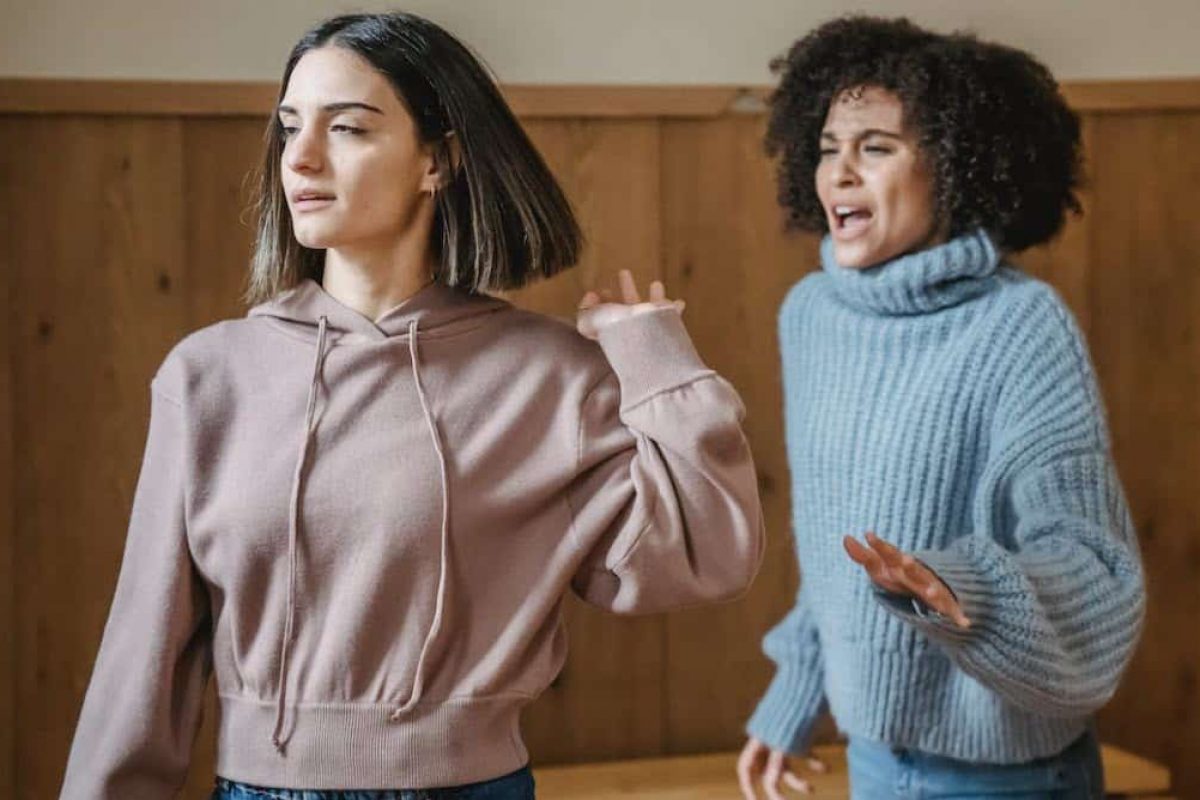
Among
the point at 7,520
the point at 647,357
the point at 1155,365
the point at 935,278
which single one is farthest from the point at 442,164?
the point at 1155,365

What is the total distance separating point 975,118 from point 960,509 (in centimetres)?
45

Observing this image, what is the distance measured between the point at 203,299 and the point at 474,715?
127 cm

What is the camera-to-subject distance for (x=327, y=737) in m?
1.20

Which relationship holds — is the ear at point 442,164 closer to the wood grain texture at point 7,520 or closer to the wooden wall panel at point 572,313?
the wooden wall panel at point 572,313

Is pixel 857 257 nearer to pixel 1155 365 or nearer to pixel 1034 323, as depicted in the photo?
pixel 1034 323

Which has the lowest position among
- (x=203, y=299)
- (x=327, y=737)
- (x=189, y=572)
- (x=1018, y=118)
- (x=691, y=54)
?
(x=327, y=737)

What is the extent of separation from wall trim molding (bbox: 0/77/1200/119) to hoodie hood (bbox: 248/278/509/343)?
1058 mm

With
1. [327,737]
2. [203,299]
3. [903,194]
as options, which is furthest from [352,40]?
[203,299]

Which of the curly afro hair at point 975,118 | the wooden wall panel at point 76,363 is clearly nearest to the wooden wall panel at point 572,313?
the wooden wall panel at point 76,363

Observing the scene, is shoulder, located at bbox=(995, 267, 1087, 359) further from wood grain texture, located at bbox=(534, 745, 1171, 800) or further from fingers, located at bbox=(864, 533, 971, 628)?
wood grain texture, located at bbox=(534, 745, 1171, 800)

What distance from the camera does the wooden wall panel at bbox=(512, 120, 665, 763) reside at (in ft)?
→ 8.04

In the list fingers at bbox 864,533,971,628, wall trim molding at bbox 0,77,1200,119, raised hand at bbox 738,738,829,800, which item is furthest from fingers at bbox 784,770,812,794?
wall trim molding at bbox 0,77,1200,119

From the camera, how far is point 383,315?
4.19 feet

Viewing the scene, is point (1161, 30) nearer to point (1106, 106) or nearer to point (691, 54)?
point (1106, 106)
